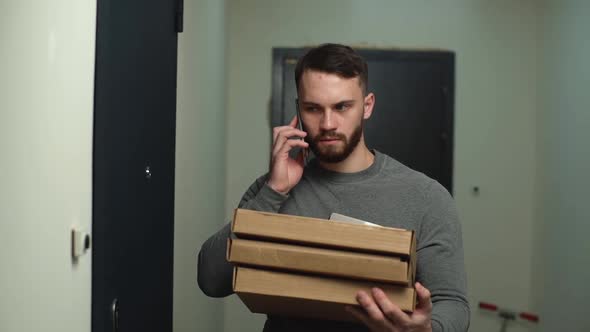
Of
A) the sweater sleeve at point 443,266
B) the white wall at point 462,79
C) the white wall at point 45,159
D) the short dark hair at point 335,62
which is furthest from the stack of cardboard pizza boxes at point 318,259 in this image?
the white wall at point 462,79

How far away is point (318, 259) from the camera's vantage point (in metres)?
1.05

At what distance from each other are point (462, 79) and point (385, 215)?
Result: 2.71 meters

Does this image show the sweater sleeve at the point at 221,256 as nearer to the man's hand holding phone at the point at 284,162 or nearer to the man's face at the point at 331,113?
the man's hand holding phone at the point at 284,162

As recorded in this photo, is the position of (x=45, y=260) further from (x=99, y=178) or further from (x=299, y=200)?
(x=299, y=200)

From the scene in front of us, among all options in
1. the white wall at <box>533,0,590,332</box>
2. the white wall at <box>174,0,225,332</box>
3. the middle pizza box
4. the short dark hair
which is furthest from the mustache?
the white wall at <box>533,0,590,332</box>

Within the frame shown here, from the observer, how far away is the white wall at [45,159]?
3.10 ft

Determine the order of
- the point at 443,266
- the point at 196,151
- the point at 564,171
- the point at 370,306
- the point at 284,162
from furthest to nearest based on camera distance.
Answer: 1. the point at 564,171
2. the point at 196,151
3. the point at 284,162
4. the point at 443,266
5. the point at 370,306

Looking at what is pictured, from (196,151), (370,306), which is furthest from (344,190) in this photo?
(196,151)

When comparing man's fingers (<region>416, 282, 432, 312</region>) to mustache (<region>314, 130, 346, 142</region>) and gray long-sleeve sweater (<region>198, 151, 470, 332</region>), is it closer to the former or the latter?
gray long-sleeve sweater (<region>198, 151, 470, 332</region>)

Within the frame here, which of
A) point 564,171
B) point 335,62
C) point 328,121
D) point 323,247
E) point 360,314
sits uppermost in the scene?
point 335,62

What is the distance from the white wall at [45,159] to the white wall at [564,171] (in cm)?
251

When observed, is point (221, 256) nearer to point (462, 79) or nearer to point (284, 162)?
point (284, 162)

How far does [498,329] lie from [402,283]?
3.10 m

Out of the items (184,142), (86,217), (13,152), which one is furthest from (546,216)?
(13,152)
